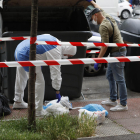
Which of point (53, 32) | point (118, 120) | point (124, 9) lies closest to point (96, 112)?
point (118, 120)

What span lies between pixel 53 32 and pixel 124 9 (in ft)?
56.5

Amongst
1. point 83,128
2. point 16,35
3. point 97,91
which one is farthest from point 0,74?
point 83,128

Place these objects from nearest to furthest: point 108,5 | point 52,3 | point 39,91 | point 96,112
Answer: point 96,112
point 39,91
point 52,3
point 108,5

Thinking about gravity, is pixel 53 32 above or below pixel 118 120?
above

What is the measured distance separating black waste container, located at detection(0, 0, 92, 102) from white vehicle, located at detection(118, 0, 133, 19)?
16108 millimetres

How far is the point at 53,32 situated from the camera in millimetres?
5426

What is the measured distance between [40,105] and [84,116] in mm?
1034

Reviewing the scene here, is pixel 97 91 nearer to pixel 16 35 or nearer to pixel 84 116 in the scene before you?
Answer: pixel 16 35

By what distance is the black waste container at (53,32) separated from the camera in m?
5.46

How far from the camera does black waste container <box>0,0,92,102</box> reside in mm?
5461

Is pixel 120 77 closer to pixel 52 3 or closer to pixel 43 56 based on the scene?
pixel 43 56

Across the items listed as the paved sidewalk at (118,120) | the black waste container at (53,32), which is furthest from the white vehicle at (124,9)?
the paved sidewalk at (118,120)

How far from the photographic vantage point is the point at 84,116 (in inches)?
153

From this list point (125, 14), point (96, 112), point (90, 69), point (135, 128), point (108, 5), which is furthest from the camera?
point (125, 14)
